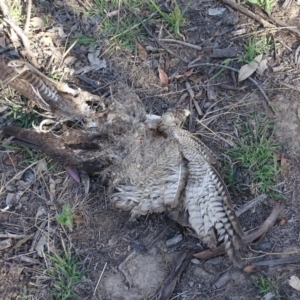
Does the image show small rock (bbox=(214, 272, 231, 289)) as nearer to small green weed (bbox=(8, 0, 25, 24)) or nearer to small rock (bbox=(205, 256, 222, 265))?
small rock (bbox=(205, 256, 222, 265))

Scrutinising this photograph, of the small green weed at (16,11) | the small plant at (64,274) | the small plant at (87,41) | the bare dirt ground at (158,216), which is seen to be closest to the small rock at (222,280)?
the bare dirt ground at (158,216)

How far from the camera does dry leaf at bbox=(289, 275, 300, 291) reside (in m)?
3.22

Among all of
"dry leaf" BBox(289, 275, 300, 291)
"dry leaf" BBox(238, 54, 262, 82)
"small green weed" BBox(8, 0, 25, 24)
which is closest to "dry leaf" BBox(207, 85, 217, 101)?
"dry leaf" BBox(238, 54, 262, 82)

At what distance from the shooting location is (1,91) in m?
3.79

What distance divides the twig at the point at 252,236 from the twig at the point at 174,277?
0.05 metres

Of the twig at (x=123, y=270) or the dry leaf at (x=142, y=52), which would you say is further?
the dry leaf at (x=142, y=52)

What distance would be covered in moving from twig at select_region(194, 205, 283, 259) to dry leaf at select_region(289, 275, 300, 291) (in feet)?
0.96

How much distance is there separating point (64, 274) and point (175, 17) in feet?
5.86

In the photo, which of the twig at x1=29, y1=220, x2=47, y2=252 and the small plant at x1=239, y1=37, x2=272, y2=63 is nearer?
the twig at x1=29, y1=220, x2=47, y2=252

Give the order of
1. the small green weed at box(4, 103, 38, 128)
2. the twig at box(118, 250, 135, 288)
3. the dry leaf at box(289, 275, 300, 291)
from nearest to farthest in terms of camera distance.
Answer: the dry leaf at box(289, 275, 300, 291) < the twig at box(118, 250, 135, 288) < the small green weed at box(4, 103, 38, 128)

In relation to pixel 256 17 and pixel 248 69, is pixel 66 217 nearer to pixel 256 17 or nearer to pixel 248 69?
pixel 248 69

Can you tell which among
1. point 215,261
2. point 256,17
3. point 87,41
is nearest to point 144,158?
point 215,261

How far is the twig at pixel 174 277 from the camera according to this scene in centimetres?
325

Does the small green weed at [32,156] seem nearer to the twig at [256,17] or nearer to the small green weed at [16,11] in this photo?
the small green weed at [16,11]
